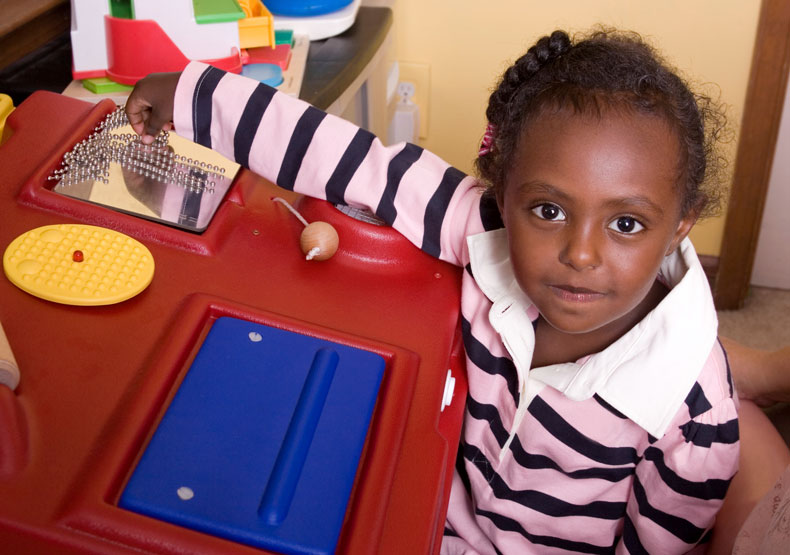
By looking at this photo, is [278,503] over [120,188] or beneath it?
beneath

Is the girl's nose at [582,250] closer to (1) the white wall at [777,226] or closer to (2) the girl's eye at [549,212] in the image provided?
(2) the girl's eye at [549,212]

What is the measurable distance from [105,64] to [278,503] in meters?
0.73

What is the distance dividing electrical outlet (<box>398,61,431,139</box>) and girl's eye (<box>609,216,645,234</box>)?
1.08 m

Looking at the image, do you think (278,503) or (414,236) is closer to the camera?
(278,503)

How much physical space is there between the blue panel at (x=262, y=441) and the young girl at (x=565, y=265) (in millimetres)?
194

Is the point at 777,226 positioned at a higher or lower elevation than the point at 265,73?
lower

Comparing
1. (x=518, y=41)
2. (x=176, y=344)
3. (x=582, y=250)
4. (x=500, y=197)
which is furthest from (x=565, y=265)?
(x=518, y=41)

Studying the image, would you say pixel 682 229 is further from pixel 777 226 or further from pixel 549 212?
pixel 777 226

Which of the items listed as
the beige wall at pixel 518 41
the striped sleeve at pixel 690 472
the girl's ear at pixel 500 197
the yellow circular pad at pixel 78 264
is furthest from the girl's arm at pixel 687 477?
the beige wall at pixel 518 41

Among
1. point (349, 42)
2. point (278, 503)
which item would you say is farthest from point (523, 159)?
point (349, 42)

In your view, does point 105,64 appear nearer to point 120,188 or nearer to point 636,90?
point 120,188

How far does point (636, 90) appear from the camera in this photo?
0.68m

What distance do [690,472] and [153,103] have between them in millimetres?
660

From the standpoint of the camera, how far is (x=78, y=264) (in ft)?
2.21
